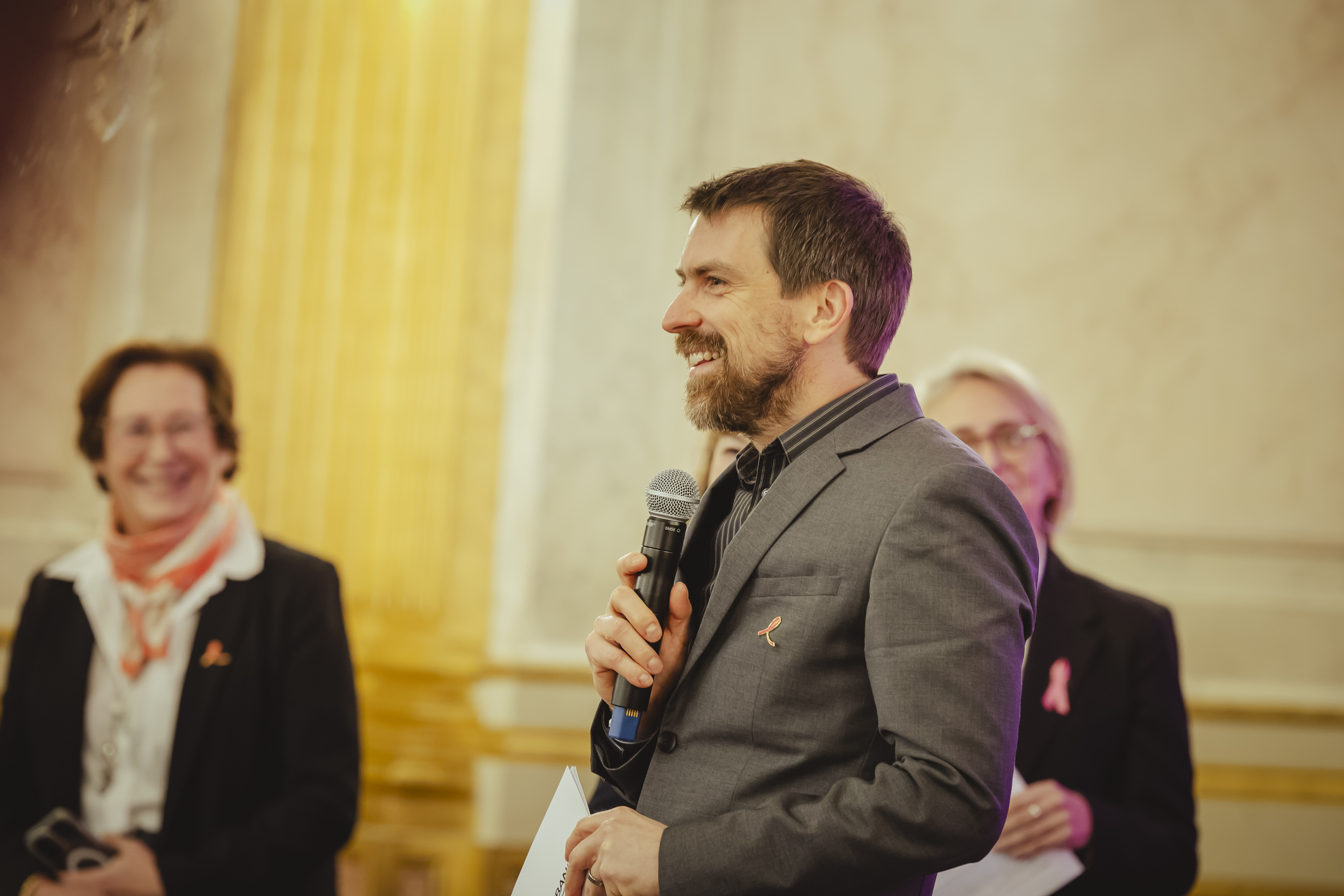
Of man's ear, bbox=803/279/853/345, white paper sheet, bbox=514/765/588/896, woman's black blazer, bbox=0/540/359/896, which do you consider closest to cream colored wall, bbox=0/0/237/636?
woman's black blazer, bbox=0/540/359/896

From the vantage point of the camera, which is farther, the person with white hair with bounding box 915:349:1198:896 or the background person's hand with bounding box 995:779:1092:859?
the person with white hair with bounding box 915:349:1198:896

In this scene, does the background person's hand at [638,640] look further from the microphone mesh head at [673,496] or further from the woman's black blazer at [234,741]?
the woman's black blazer at [234,741]

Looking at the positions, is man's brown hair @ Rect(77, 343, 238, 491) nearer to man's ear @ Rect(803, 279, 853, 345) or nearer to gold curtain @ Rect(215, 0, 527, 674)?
gold curtain @ Rect(215, 0, 527, 674)

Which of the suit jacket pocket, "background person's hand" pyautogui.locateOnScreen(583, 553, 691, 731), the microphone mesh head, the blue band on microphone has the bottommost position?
the blue band on microphone

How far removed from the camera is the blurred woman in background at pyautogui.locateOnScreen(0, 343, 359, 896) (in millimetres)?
2359

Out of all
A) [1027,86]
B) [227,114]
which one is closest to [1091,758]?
[1027,86]

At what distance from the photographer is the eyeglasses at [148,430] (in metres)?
2.68

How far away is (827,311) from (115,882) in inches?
80.2

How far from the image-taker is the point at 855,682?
1221 mm

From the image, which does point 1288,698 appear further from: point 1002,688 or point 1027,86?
point 1002,688

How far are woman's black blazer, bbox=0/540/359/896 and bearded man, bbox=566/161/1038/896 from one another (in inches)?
47.6

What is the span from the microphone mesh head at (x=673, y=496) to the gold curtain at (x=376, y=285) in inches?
88.8

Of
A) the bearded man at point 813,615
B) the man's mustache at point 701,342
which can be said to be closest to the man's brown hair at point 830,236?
the bearded man at point 813,615

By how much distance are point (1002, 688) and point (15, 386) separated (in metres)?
3.72
